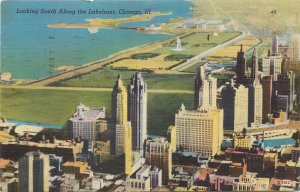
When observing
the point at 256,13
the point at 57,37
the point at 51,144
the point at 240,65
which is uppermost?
the point at 256,13

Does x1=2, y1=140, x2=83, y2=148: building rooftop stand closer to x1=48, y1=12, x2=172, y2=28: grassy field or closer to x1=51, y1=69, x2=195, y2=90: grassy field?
x1=51, y1=69, x2=195, y2=90: grassy field

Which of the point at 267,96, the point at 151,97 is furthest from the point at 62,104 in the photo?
the point at 267,96

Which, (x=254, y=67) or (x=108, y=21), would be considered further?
(x=254, y=67)

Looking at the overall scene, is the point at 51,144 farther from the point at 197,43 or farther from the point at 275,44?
the point at 275,44

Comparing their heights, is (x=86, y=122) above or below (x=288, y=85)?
below

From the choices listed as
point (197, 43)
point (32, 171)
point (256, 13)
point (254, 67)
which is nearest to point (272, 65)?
point (254, 67)

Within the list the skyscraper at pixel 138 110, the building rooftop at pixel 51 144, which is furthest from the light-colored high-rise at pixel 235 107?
the building rooftop at pixel 51 144

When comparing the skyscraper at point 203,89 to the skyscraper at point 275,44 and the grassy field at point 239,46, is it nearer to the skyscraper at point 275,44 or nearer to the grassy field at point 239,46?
the grassy field at point 239,46
